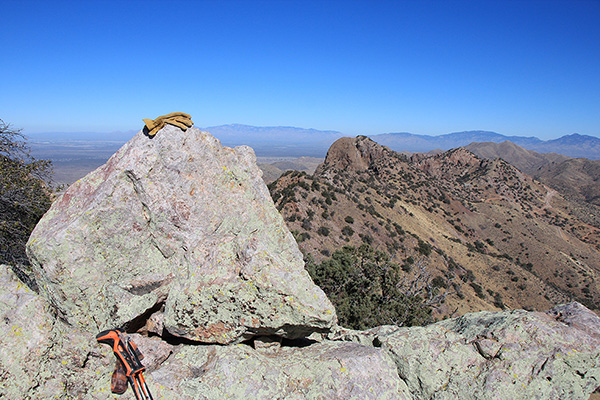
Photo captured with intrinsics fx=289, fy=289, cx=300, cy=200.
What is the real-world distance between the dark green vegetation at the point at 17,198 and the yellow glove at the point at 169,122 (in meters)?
5.79

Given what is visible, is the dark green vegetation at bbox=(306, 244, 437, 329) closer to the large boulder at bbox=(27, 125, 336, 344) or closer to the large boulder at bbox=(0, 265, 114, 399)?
the large boulder at bbox=(27, 125, 336, 344)

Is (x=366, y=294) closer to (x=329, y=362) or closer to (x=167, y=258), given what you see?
(x=329, y=362)

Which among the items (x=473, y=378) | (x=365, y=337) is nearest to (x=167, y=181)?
(x=365, y=337)

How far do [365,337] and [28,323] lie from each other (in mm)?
7078

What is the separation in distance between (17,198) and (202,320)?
853 centimetres

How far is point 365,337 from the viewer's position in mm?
7633

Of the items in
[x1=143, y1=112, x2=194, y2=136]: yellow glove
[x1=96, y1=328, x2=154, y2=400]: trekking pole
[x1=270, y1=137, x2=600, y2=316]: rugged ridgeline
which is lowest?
[x1=270, y1=137, x2=600, y2=316]: rugged ridgeline

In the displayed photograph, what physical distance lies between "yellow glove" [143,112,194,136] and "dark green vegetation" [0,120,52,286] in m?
5.79

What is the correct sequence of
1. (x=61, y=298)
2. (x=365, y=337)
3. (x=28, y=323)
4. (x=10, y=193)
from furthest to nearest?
(x=10, y=193) → (x=365, y=337) → (x=61, y=298) → (x=28, y=323)

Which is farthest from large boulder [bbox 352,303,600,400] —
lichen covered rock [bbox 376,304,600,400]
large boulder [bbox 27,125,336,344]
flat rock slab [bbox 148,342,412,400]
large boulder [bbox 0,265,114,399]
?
large boulder [bbox 0,265,114,399]

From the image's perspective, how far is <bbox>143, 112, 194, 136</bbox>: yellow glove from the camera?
6.55 meters

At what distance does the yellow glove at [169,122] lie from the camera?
258 inches

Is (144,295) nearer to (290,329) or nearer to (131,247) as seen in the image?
(131,247)

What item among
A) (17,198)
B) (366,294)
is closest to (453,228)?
(366,294)
